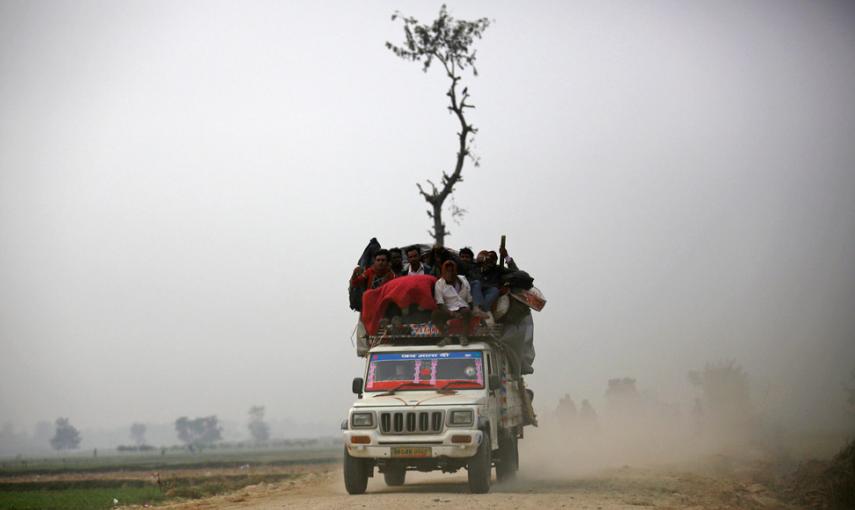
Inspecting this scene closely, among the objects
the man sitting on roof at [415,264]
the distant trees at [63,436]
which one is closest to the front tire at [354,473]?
the man sitting on roof at [415,264]

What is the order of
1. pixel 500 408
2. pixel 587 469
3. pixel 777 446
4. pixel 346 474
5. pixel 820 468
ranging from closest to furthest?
1. pixel 346 474
2. pixel 500 408
3. pixel 820 468
4. pixel 587 469
5. pixel 777 446

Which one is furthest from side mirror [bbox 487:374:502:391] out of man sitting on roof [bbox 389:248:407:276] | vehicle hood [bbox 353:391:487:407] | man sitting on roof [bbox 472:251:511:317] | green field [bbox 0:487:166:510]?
Result: green field [bbox 0:487:166:510]

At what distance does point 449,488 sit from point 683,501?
410 centimetres

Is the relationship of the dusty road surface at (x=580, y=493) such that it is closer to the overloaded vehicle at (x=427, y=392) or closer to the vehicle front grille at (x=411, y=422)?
the overloaded vehicle at (x=427, y=392)

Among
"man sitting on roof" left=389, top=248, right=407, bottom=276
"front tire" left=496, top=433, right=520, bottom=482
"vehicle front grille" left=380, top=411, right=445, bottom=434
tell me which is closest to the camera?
"vehicle front grille" left=380, top=411, right=445, bottom=434

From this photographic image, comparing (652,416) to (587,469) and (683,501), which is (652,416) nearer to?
(587,469)

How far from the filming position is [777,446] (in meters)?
29.8

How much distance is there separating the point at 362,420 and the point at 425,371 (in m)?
1.44

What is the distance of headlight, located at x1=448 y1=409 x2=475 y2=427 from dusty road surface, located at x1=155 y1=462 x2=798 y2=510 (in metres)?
1.11

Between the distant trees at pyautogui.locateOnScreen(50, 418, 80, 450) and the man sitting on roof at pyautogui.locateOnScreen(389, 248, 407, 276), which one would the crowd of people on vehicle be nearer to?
the man sitting on roof at pyautogui.locateOnScreen(389, 248, 407, 276)

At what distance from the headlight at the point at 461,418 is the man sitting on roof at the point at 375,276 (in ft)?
10.8

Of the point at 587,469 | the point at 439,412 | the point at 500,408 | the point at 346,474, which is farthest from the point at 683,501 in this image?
the point at 587,469

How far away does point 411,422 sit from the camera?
1483 centimetres

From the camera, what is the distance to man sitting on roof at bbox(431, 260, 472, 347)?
15891 millimetres
